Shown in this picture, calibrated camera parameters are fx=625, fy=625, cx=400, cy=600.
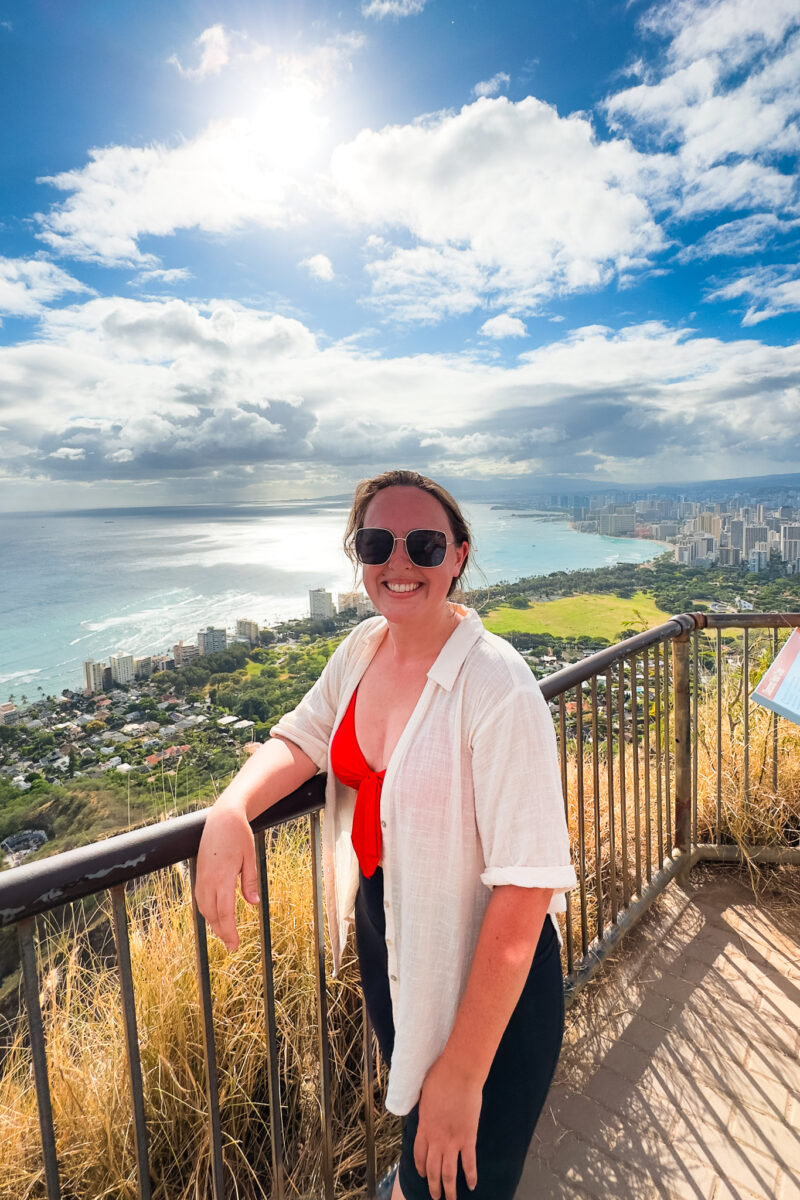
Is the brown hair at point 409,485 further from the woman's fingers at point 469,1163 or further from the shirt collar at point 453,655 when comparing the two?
the woman's fingers at point 469,1163

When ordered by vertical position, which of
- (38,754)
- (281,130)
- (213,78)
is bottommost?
(38,754)

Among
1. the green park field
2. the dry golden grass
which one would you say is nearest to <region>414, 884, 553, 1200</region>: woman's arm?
the dry golden grass

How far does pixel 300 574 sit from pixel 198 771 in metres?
24.5

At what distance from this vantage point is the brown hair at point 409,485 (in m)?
1.39

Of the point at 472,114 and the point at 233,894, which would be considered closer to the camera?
the point at 233,894

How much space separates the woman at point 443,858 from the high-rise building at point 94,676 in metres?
16.4

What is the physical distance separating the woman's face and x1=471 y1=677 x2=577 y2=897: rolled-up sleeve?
0.34 metres

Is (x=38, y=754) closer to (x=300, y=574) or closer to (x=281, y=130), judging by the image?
(x=300, y=574)

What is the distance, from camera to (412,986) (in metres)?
1.10

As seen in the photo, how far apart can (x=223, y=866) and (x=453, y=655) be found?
552 millimetres

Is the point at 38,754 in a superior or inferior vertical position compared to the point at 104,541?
inferior

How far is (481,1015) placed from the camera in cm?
100

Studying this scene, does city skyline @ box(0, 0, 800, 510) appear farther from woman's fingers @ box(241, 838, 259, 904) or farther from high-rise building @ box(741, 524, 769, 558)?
high-rise building @ box(741, 524, 769, 558)

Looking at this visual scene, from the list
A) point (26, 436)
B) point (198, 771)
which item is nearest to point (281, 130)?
point (198, 771)
